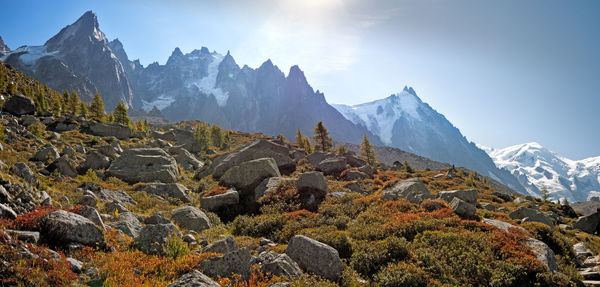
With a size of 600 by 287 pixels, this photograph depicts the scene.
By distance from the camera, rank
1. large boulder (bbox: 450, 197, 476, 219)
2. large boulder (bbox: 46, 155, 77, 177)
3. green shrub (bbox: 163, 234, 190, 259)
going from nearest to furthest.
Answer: green shrub (bbox: 163, 234, 190, 259) → large boulder (bbox: 450, 197, 476, 219) → large boulder (bbox: 46, 155, 77, 177)

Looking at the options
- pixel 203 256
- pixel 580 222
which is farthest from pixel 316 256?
pixel 580 222

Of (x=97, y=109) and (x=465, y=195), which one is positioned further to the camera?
(x=97, y=109)

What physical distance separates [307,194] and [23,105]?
151 ft

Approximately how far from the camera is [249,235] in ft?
45.3

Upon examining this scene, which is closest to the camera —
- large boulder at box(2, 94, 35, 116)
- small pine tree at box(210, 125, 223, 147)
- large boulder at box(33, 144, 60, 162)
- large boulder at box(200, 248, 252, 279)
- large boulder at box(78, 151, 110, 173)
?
large boulder at box(200, 248, 252, 279)

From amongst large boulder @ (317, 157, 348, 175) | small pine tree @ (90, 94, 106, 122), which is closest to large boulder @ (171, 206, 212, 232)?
large boulder @ (317, 157, 348, 175)

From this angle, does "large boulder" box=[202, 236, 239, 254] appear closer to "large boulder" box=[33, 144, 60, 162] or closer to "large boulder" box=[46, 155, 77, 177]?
"large boulder" box=[46, 155, 77, 177]

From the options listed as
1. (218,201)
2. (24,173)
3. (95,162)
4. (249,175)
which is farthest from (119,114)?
(24,173)

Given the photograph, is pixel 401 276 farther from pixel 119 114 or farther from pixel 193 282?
pixel 119 114

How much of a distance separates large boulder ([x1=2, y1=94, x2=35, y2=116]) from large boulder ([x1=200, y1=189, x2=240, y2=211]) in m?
38.6

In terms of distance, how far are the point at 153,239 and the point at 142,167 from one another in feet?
59.0

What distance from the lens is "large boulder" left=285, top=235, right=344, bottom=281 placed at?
8.77m

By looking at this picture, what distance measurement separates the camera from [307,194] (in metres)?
19.0

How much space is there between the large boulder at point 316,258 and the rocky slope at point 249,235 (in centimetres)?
4
